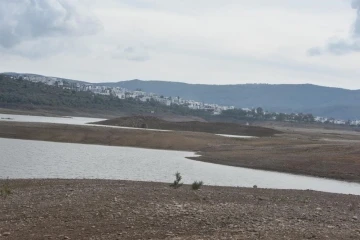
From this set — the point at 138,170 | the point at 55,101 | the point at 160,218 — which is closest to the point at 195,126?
the point at 138,170

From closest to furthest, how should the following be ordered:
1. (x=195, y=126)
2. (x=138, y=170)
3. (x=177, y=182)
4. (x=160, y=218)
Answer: (x=160, y=218)
(x=177, y=182)
(x=138, y=170)
(x=195, y=126)

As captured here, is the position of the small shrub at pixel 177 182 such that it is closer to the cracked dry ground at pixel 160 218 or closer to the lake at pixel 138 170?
the cracked dry ground at pixel 160 218

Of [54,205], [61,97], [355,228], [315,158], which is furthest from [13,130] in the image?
[61,97]

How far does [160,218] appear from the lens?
14.2m

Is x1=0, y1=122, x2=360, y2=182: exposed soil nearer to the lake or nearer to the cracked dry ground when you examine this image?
the lake

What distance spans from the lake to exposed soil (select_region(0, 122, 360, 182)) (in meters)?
3.14

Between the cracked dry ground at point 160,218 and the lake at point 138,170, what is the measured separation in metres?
14.9

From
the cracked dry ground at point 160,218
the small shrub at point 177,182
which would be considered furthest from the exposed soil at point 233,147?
the cracked dry ground at point 160,218

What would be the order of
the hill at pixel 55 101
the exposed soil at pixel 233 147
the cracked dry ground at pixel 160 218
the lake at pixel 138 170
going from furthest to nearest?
the hill at pixel 55 101 → the exposed soil at pixel 233 147 → the lake at pixel 138 170 → the cracked dry ground at pixel 160 218

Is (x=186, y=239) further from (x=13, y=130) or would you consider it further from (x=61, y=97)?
(x=61, y=97)

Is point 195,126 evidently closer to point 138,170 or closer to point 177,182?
point 138,170

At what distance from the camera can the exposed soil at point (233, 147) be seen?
45.3 m

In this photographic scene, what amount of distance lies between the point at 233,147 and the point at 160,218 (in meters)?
47.8

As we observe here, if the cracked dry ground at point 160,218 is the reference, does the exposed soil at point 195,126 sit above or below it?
below
